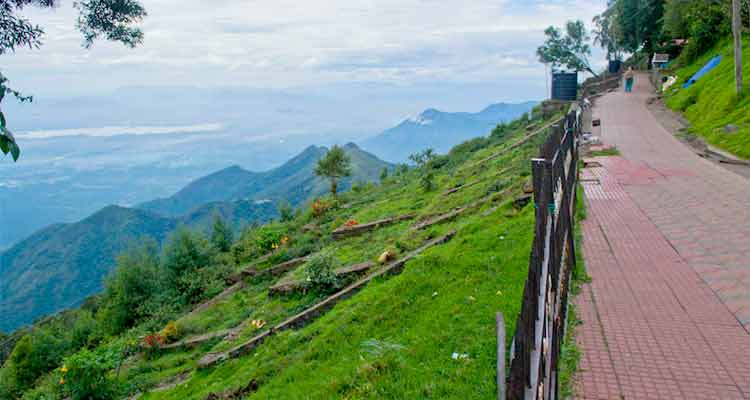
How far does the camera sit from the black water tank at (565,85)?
28.3m

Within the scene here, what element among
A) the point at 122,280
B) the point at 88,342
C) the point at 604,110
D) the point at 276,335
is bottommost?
the point at 88,342

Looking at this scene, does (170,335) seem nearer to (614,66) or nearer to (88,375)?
(88,375)

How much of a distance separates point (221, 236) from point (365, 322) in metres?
A: 19.0

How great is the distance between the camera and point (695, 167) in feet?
38.8

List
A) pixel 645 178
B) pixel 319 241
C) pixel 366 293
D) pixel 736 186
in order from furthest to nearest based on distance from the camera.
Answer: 1. pixel 319 241
2. pixel 645 178
3. pixel 736 186
4. pixel 366 293

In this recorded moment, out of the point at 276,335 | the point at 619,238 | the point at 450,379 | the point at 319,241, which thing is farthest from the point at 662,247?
the point at 319,241

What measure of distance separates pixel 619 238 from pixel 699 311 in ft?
7.26

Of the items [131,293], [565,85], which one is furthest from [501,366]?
[565,85]

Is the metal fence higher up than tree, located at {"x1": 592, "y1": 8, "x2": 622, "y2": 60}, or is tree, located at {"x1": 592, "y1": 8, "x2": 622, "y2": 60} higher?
tree, located at {"x1": 592, "y1": 8, "x2": 622, "y2": 60}

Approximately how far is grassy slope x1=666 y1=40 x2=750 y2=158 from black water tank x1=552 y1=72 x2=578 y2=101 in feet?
16.4

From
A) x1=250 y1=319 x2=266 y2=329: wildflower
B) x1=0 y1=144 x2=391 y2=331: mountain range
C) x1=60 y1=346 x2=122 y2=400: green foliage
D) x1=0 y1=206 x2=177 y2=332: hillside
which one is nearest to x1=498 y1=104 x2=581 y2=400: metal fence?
x1=250 y1=319 x2=266 y2=329: wildflower

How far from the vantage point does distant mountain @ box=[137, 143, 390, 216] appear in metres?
110

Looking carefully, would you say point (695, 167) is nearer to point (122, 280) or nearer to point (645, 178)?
point (645, 178)

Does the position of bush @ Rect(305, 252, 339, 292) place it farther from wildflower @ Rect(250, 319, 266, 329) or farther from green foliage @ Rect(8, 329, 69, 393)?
green foliage @ Rect(8, 329, 69, 393)
